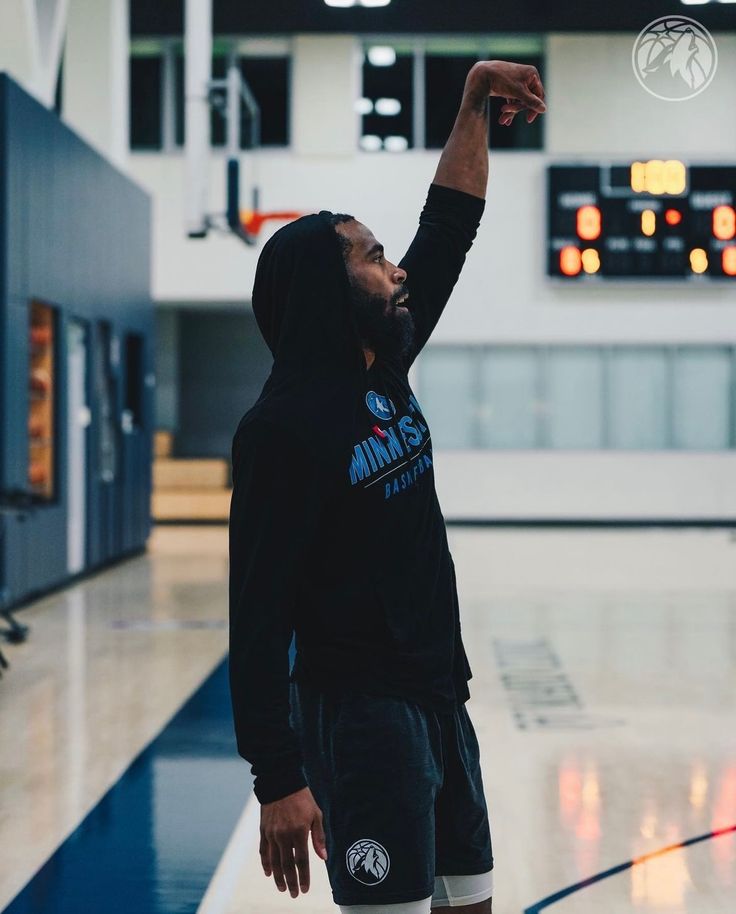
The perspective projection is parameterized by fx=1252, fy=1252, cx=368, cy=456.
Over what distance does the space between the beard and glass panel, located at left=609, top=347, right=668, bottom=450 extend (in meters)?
14.4

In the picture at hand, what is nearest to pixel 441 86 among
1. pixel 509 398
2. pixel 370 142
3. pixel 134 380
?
pixel 370 142

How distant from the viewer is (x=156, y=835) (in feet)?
12.6

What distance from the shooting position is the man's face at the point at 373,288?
1791 mm

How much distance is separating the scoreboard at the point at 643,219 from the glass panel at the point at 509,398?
1.67 metres

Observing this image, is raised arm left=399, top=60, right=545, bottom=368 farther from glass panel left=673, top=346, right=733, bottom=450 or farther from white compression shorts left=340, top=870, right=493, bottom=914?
glass panel left=673, top=346, right=733, bottom=450

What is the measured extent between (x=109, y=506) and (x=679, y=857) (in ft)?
26.6

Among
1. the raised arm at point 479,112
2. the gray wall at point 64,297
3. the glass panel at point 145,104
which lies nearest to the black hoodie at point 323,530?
the raised arm at point 479,112

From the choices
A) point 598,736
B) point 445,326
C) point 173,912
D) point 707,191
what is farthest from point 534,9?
point 445,326

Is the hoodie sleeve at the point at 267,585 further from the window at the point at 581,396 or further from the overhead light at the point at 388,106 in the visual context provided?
the overhead light at the point at 388,106

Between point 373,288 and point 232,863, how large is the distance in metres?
2.32

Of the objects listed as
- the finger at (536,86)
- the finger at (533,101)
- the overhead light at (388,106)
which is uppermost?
the overhead light at (388,106)

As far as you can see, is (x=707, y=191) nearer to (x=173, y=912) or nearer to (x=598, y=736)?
(x=598, y=736)

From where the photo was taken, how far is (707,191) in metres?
13.9

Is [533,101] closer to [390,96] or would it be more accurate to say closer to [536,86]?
[536,86]
